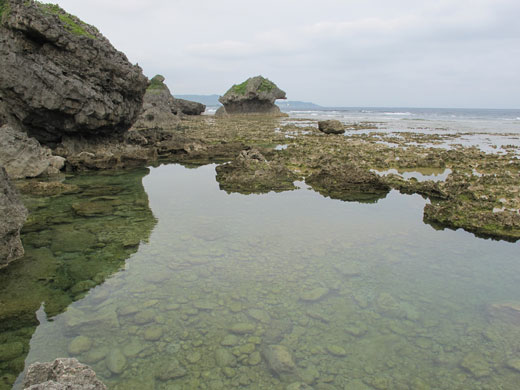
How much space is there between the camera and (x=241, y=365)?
4578 millimetres

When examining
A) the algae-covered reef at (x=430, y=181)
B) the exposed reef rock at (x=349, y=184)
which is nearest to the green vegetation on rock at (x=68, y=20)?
the algae-covered reef at (x=430, y=181)

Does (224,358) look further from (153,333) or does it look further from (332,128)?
(332,128)

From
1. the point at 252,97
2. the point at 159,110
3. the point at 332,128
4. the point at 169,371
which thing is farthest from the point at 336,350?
the point at 252,97

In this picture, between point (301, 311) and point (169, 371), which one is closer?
point (169, 371)

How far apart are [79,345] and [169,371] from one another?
138cm

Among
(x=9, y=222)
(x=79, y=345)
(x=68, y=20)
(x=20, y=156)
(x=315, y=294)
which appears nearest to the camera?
(x=79, y=345)

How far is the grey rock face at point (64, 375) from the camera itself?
3299mm

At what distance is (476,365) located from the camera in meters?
4.57

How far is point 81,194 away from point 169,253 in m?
6.10

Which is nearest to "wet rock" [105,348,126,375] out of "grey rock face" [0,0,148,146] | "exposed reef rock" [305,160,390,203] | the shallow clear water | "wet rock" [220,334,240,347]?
the shallow clear water

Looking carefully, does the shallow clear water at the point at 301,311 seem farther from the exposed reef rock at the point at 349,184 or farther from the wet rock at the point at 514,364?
the exposed reef rock at the point at 349,184

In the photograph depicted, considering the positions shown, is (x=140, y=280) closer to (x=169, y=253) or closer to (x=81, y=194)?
(x=169, y=253)

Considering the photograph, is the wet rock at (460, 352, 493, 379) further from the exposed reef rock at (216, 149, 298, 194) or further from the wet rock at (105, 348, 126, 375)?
the exposed reef rock at (216, 149, 298, 194)

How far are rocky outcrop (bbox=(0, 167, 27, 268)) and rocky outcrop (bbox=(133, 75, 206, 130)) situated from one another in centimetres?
2986
